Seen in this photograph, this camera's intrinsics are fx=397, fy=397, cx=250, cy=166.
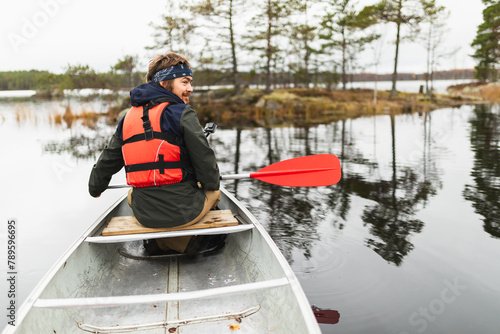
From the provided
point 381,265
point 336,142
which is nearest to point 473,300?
point 381,265

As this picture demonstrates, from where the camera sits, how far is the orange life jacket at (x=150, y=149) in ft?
8.89

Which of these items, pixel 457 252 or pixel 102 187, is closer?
pixel 102 187

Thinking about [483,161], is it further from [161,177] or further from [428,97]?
[428,97]

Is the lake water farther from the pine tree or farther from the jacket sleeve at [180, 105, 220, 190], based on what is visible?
the pine tree

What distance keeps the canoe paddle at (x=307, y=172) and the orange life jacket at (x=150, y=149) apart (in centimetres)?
131

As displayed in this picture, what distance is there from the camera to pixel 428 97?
30.8 meters

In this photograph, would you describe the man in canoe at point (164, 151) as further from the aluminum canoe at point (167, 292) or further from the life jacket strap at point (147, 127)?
the aluminum canoe at point (167, 292)

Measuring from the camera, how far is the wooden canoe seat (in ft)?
9.54

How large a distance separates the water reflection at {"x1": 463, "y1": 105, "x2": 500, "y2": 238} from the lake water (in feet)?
0.06

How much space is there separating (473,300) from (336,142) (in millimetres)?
8902

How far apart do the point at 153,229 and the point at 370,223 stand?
288cm

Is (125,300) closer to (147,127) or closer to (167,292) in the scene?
(167,292)

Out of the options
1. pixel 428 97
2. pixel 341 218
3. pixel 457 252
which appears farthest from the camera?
pixel 428 97

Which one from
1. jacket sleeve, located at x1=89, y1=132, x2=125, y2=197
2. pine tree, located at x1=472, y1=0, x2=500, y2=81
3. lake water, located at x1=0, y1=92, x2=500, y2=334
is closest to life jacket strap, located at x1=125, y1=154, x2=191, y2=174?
jacket sleeve, located at x1=89, y1=132, x2=125, y2=197
